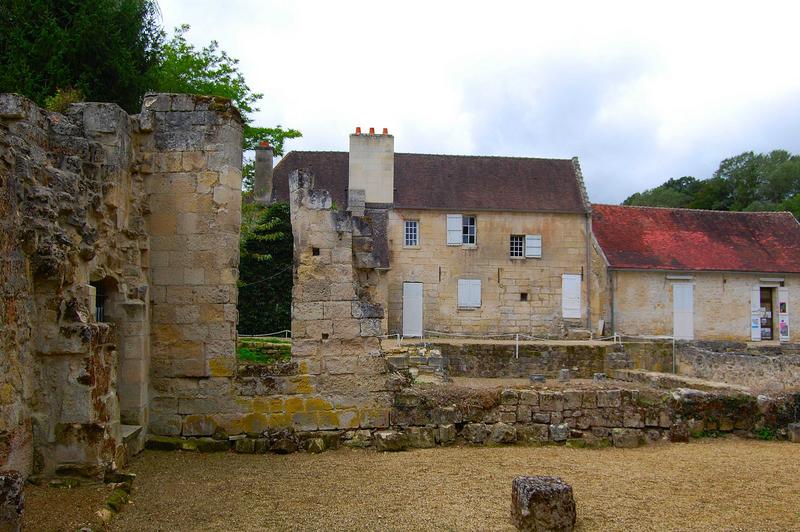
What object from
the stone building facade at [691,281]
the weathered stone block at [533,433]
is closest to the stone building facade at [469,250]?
the stone building facade at [691,281]

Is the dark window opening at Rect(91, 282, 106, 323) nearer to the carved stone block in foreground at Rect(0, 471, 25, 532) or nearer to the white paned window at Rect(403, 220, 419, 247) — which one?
the carved stone block in foreground at Rect(0, 471, 25, 532)

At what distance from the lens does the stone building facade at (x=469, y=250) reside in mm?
24406

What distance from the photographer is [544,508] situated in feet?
17.3

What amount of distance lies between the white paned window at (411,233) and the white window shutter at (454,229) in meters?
1.17

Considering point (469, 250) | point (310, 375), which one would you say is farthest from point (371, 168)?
point (310, 375)

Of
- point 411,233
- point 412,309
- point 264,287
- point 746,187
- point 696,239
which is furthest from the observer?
point 746,187

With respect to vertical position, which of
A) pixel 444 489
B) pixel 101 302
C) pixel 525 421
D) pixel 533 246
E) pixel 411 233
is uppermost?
pixel 411 233

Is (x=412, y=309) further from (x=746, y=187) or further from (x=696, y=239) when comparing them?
(x=746, y=187)

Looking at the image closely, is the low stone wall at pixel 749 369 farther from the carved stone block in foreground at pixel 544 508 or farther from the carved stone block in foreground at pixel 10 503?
the carved stone block in foreground at pixel 10 503

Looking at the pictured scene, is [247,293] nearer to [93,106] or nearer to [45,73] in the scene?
[45,73]

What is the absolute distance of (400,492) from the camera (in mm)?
6160

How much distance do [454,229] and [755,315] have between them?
38.7 feet

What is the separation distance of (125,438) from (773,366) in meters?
13.5

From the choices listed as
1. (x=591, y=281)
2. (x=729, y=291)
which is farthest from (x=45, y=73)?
(x=729, y=291)
